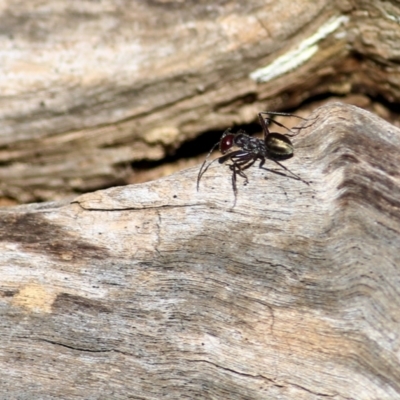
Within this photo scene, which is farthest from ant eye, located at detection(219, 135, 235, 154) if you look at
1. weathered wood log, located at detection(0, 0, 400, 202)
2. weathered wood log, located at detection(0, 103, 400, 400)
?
weathered wood log, located at detection(0, 103, 400, 400)

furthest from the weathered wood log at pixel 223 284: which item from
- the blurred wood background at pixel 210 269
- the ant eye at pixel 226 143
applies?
the ant eye at pixel 226 143

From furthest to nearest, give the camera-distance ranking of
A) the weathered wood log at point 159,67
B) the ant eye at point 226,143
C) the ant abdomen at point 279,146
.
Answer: the weathered wood log at point 159,67
the ant eye at point 226,143
the ant abdomen at point 279,146

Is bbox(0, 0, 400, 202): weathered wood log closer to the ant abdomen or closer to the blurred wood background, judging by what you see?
the blurred wood background

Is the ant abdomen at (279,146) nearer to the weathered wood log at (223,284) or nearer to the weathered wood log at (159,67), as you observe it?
the weathered wood log at (223,284)

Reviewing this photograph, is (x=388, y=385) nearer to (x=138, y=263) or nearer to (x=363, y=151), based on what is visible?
(x=363, y=151)

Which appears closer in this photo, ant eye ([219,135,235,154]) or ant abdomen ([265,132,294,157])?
ant abdomen ([265,132,294,157])

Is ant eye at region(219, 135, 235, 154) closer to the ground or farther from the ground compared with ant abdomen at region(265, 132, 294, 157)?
closer to the ground
